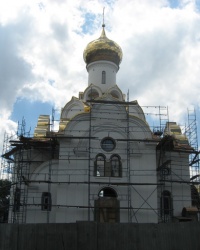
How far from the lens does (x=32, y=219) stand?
18.7 meters

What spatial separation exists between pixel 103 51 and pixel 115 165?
849 centimetres

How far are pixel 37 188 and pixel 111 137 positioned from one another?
15.1 feet

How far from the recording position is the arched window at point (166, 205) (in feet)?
63.5

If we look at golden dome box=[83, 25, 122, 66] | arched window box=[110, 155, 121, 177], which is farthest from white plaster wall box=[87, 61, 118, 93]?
arched window box=[110, 155, 121, 177]

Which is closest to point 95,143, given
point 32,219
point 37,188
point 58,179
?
point 58,179

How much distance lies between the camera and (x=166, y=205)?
19984 mm

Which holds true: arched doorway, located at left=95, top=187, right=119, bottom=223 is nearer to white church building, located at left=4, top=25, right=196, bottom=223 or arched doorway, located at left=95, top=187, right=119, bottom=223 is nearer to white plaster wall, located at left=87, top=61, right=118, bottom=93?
white church building, located at left=4, top=25, right=196, bottom=223

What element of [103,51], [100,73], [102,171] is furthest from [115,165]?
[103,51]

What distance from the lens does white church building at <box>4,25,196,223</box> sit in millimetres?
18234

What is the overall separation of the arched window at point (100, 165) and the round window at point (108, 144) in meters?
0.44

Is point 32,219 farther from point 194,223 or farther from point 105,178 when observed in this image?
point 194,223

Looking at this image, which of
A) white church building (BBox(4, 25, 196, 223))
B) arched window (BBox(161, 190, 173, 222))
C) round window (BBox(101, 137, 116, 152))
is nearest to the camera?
white church building (BBox(4, 25, 196, 223))

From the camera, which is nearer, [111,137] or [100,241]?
[100,241]

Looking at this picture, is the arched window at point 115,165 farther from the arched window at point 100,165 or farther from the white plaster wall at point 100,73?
the white plaster wall at point 100,73
